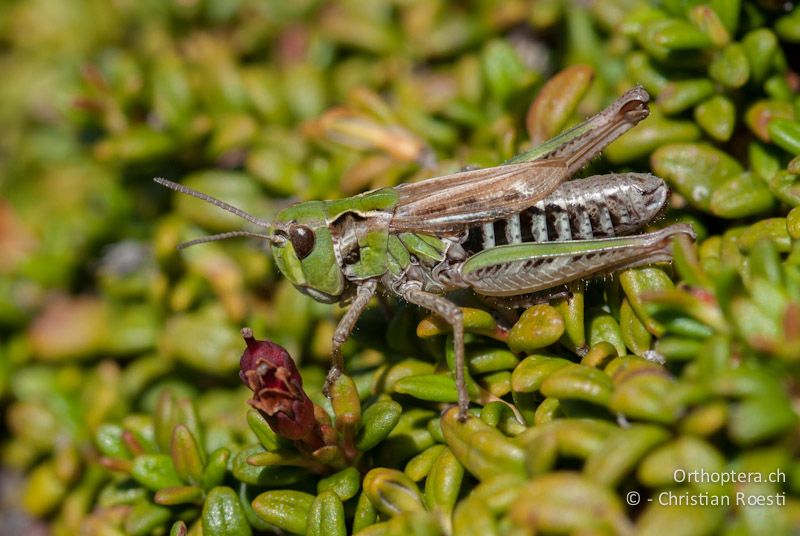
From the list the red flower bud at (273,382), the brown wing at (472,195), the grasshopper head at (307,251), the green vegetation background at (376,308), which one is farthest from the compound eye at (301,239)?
the red flower bud at (273,382)

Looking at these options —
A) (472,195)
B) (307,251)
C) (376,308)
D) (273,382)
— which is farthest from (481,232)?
(273,382)

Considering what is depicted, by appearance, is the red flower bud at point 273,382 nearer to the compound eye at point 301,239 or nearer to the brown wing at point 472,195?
the compound eye at point 301,239

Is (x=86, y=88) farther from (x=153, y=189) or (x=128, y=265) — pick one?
(x=128, y=265)

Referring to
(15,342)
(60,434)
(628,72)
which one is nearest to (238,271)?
(60,434)

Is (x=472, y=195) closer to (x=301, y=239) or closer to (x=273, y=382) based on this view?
(x=301, y=239)

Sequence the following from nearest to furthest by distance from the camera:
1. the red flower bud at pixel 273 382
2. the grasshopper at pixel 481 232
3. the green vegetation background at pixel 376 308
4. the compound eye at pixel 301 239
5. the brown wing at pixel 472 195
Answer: the green vegetation background at pixel 376 308, the red flower bud at pixel 273 382, the grasshopper at pixel 481 232, the brown wing at pixel 472 195, the compound eye at pixel 301 239
